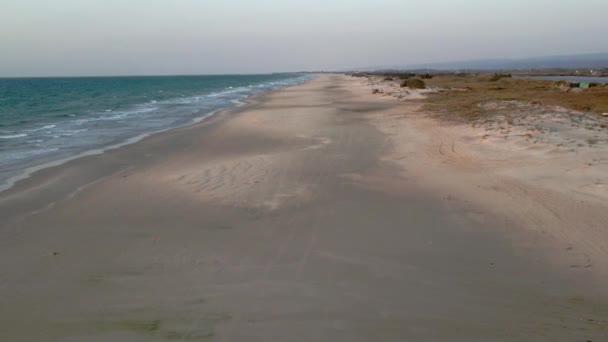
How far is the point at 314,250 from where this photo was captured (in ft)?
20.3

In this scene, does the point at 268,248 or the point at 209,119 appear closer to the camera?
the point at 268,248

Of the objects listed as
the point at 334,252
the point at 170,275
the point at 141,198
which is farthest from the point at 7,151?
the point at 334,252

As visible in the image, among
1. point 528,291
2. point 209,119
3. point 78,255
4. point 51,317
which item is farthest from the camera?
point 209,119

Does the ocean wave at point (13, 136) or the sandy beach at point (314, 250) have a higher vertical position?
the ocean wave at point (13, 136)

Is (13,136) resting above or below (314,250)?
above

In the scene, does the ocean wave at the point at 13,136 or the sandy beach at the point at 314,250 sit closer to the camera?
the sandy beach at the point at 314,250

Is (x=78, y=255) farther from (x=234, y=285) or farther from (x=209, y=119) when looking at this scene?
(x=209, y=119)

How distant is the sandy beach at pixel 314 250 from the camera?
14.2 ft

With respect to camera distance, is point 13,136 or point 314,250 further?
point 13,136

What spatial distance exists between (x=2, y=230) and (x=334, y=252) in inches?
207

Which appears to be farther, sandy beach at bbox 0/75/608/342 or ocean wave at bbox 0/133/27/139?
ocean wave at bbox 0/133/27/139

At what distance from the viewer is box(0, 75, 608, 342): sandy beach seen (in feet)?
14.2

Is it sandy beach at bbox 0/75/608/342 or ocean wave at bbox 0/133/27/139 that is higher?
ocean wave at bbox 0/133/27/139

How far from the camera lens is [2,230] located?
708cm
